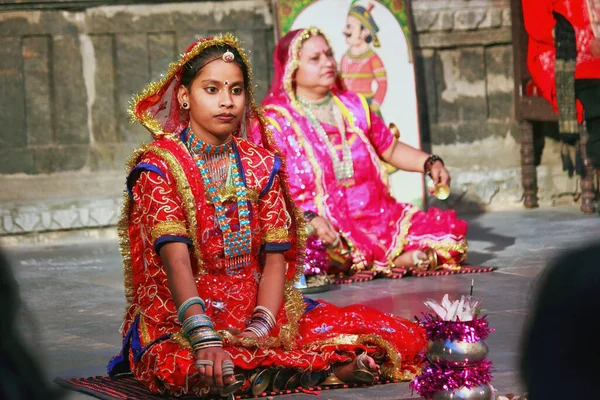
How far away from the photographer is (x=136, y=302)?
13.6ft

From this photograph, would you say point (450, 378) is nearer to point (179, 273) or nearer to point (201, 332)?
point (201, 332)

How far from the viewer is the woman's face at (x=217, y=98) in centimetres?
402

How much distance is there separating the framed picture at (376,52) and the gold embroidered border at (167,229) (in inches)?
207

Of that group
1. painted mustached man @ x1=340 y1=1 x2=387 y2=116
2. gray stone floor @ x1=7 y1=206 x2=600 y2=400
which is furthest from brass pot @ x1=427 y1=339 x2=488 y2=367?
painted mustached man @ x1=340 y1=1 x2=387 y2=116

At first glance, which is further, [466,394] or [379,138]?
[379,138]

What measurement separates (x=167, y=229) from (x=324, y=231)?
2.67 m

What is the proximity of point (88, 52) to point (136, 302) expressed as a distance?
5353 millimetres

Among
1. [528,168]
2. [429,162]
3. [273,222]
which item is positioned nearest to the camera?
[273,222]

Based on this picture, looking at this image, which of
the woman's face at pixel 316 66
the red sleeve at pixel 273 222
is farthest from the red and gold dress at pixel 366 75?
the red sleeve at pixel 273 222

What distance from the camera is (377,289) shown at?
20.9 ft

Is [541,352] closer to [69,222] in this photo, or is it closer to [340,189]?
[340,189]

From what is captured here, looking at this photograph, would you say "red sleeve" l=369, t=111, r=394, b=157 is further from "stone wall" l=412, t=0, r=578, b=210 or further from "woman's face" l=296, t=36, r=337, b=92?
"stone wall" l=412, t=0, r=578, b=210

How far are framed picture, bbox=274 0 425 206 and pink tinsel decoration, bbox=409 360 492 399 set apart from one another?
229 inches

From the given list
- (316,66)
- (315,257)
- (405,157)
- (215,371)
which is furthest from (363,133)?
(215,371)
